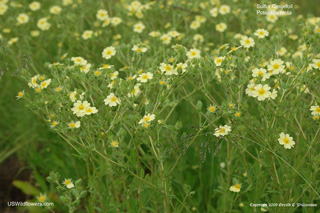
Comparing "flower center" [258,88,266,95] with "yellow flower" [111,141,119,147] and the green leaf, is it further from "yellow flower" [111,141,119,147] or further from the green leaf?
the green leaf

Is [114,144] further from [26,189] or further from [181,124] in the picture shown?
[26,189]

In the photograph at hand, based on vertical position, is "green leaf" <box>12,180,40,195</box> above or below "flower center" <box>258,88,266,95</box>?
below

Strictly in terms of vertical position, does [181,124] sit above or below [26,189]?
above

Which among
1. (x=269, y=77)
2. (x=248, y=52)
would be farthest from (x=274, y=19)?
(x=269, y=77)

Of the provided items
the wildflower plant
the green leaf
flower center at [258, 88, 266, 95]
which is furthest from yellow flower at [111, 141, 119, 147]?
the green leaf

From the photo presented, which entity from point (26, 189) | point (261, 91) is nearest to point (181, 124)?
point (261, 91)

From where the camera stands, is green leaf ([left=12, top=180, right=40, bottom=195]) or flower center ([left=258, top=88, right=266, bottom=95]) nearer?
flower center ([left=258, top=88, right=266, bottom=95])

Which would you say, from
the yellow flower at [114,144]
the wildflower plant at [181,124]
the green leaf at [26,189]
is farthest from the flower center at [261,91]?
the green leaf at [26,189]

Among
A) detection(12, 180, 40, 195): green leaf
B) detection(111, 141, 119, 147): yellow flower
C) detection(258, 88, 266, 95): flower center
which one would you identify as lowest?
detection(12, 180, 40, 195): green leaf

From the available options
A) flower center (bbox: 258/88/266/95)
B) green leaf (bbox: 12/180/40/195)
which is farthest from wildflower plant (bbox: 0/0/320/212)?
green leaf (bbox: 12/180/40/195)

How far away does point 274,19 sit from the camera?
13.2 feet

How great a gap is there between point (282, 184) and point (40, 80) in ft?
5.87

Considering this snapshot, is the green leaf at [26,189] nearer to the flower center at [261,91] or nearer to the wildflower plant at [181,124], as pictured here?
the wildflower plant at [181,124]

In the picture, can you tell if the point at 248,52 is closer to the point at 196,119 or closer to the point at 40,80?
the point at 196,119
